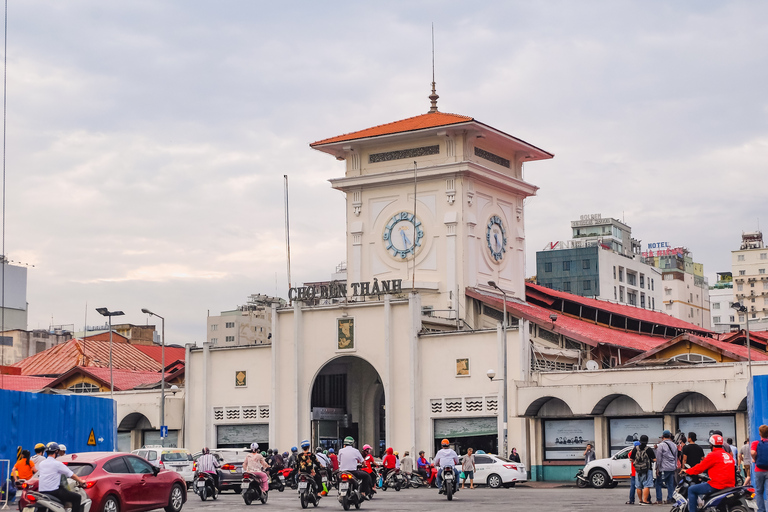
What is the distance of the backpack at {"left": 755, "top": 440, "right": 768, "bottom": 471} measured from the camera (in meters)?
19.2

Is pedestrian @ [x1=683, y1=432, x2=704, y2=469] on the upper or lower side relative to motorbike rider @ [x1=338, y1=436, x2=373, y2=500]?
upper

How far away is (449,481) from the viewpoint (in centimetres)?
3275

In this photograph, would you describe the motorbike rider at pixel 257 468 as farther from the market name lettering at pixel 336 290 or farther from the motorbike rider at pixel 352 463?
the market name lettering at pixel 336 290

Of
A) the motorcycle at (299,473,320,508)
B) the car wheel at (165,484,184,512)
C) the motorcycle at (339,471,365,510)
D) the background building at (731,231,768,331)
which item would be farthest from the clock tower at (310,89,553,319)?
the background building at (731,231,768,331)

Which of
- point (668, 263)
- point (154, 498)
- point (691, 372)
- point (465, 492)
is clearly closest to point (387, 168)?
point (691, 372)

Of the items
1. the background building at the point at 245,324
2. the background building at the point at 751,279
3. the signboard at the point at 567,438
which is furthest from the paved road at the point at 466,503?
the background building at the point at 751,279

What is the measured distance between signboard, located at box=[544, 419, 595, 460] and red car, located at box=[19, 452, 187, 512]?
24.5 metres

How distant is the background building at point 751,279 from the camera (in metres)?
144

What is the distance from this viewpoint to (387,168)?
197 ft

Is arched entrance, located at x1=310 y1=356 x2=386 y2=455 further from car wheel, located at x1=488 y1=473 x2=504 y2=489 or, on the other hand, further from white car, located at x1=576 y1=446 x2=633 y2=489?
white car, located at x1=576 y1=446 x2=633 y2=489

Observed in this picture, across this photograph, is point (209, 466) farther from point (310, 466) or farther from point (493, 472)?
point (493, 472)

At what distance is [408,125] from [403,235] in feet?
19.1

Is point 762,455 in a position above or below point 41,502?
above

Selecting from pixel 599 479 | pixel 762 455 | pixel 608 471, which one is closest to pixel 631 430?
pixel 599 479
